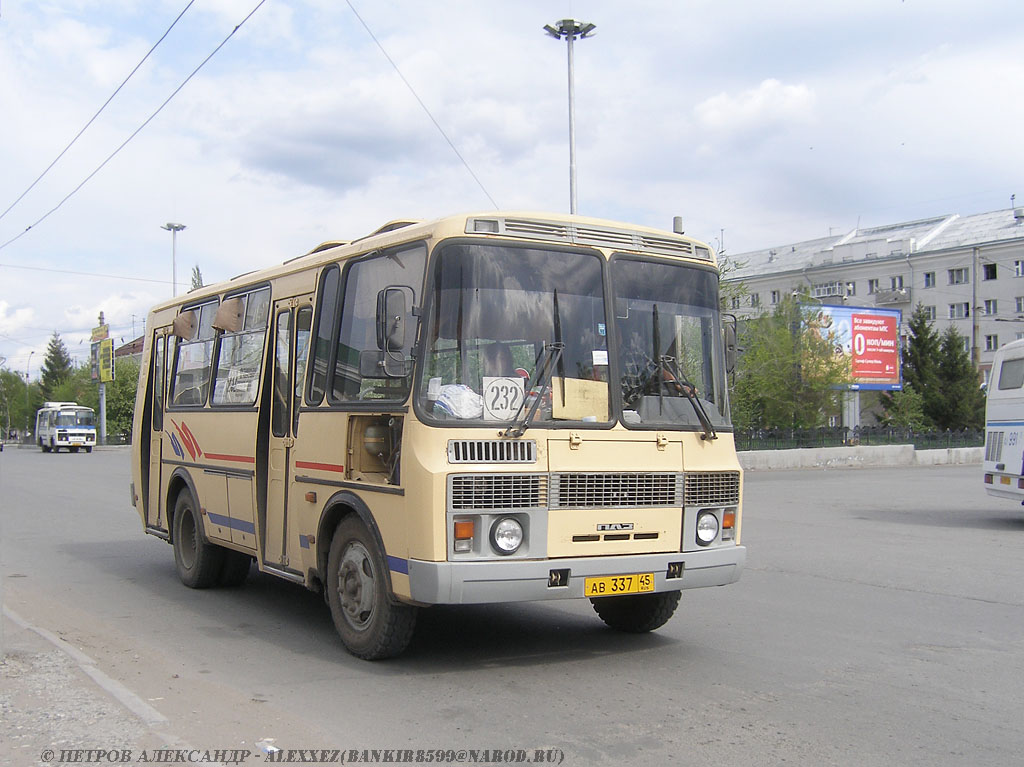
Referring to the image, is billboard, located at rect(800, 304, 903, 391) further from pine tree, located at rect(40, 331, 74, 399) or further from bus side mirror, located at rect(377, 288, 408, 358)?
pine tree, located at rect(40, 331, 74, 399)

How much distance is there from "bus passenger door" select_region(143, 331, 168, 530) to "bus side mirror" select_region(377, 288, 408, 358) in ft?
18.7

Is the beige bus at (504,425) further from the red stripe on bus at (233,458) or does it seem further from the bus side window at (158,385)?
the bus side window at (158,385)

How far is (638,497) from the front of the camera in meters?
6.96

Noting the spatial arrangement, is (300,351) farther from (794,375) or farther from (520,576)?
(794,375)

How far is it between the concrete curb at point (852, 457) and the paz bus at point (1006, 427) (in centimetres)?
1326

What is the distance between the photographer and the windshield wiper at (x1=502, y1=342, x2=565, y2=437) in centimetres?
655

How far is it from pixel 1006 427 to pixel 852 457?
20.0 meters

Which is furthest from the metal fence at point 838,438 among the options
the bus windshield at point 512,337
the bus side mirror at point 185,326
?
the bus windshield at point 512,337

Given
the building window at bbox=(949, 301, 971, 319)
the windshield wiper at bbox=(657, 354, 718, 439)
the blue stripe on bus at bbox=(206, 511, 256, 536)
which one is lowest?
the blue stripe on bus at bbox=(206, 511, 256, 536)

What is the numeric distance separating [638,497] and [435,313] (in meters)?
1.83

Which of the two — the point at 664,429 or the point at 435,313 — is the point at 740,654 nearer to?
the point at 664,429

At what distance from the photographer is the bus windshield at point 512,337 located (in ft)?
21.6

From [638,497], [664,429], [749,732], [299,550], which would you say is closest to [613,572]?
[638,497]

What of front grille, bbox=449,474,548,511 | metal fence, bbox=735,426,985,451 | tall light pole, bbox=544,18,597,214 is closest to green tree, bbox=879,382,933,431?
metal fence, bbox=735,426,985,451
